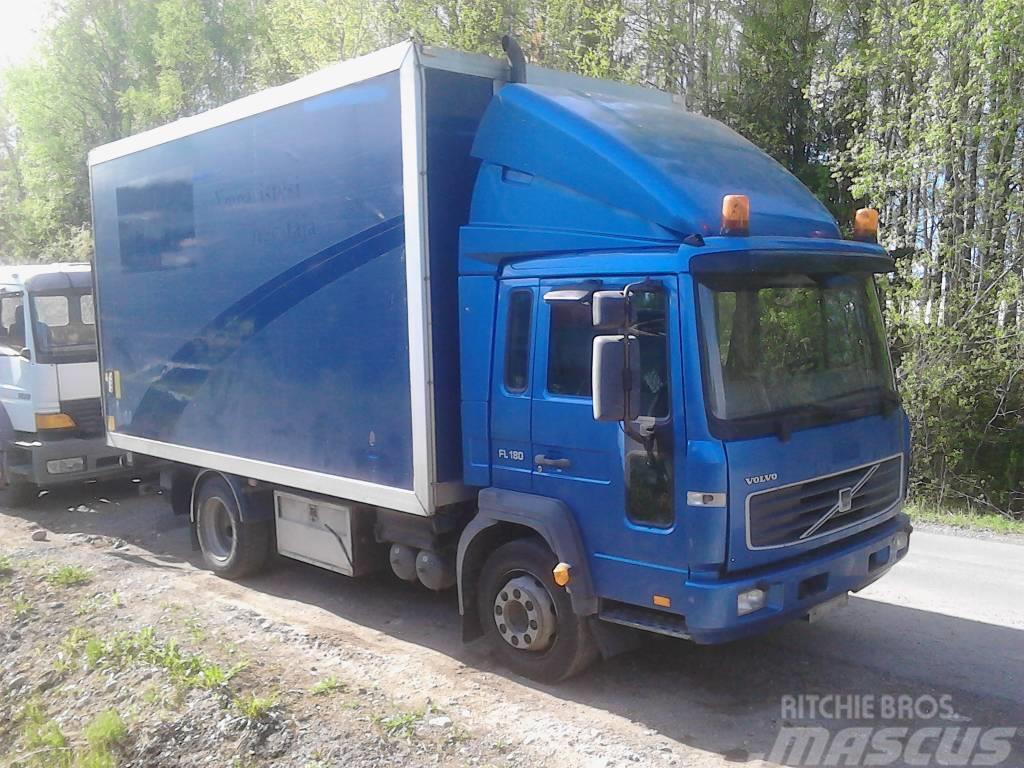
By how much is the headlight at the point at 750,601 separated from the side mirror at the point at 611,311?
1446mm

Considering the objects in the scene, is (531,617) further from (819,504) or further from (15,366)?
(15,366)

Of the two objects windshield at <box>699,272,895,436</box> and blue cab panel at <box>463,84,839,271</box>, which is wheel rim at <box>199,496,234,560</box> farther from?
windshield at <box>699,272,895,436</box>

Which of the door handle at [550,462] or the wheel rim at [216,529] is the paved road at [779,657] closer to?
the wheel rim at [216,529]

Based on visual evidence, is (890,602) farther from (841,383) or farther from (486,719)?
(486,719)

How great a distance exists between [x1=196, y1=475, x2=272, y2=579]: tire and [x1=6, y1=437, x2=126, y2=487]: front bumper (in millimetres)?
2663

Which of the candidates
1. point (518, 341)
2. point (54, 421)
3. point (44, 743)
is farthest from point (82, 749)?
→ point (54, 421)

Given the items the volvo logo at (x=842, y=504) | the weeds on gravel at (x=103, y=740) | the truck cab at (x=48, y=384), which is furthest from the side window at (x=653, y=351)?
the truck cab at (x=48, y=384)

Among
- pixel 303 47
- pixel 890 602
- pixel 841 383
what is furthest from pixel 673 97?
pixel 303 47

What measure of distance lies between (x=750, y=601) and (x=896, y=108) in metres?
9.63

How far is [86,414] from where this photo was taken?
10.6 metres

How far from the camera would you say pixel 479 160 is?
5609 millimetres

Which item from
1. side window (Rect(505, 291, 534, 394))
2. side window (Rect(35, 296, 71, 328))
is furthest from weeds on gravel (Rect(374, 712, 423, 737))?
side window (Rect(35, 296, 71, 328))

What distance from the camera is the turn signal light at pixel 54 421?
33.8ft
